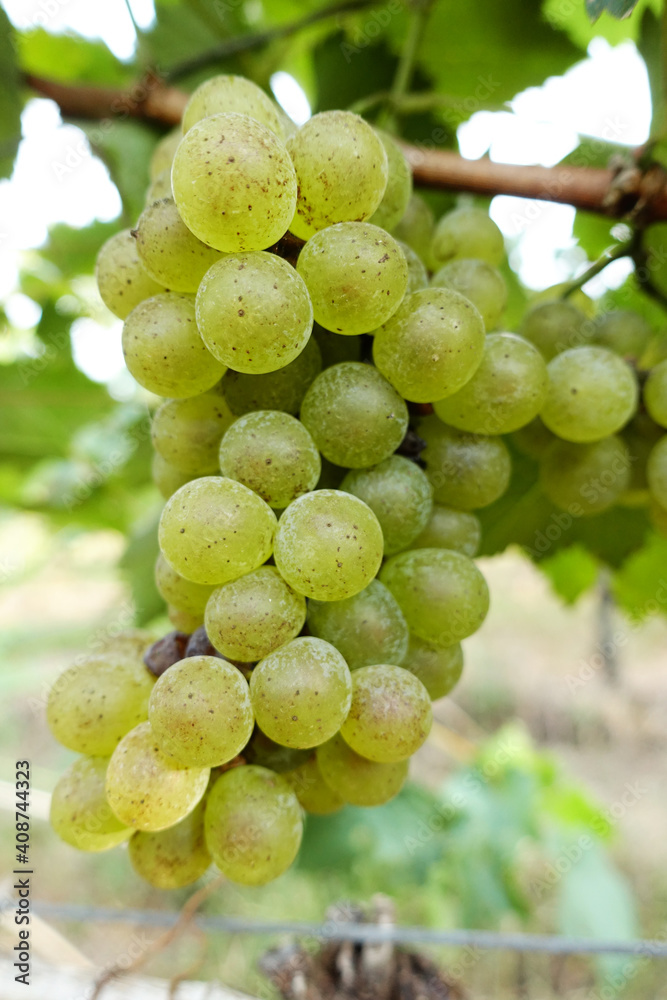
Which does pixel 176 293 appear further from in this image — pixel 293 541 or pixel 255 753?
pixel 255 753

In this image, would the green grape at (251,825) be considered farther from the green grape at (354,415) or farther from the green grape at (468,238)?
the green grape at (468,238)

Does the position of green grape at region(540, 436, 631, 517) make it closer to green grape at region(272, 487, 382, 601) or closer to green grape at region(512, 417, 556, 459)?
green grape at region(512, 417, 556, 459)

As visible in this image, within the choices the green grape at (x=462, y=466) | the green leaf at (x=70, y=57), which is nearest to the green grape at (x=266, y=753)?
the green grape at (x=462, y=466)

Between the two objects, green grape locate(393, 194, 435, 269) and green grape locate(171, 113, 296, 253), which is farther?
green grape locate(393, 194, 435, 269)

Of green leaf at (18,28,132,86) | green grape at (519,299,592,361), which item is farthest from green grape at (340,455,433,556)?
green leaf at (18,28,132,86)

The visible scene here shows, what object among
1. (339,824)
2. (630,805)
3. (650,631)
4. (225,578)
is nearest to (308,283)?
(225,578)
